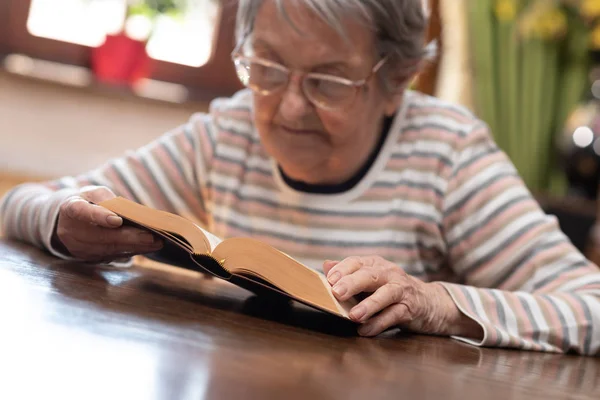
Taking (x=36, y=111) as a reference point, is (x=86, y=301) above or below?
above

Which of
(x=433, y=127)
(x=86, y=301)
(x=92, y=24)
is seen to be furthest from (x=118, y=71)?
(x=86, y=301)

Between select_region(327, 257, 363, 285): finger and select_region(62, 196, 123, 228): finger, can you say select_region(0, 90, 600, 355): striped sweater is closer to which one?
select_region(62, 196, 123, 228): finger

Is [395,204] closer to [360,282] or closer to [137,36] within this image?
[360,282]

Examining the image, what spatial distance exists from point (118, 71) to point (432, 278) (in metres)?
2.19

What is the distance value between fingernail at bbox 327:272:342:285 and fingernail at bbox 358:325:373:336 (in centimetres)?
6

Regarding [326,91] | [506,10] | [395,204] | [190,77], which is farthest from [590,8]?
[326,91]

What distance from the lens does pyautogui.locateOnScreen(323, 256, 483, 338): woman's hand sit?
3.12 feet

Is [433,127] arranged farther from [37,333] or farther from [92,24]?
[92,24]

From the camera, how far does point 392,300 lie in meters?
0.97

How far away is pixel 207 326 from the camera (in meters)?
0.82

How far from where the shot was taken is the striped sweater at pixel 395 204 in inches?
51.6

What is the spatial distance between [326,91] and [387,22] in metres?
0.17

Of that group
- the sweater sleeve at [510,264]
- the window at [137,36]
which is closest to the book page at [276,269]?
the sweater sleeve at [510,264]

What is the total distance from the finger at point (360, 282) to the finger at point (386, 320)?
1.3 inches
